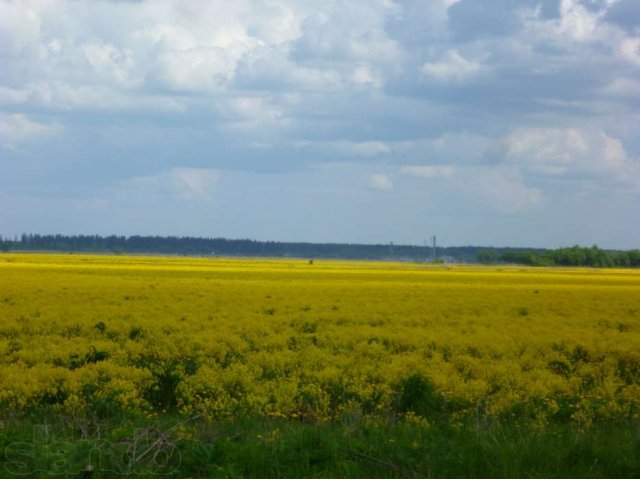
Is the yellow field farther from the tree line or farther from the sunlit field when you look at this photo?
the tree line

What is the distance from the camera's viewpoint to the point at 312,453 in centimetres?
772

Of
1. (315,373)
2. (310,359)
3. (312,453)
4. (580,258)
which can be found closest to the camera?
(312,453)

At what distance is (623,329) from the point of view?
2259 cm

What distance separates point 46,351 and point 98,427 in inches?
256

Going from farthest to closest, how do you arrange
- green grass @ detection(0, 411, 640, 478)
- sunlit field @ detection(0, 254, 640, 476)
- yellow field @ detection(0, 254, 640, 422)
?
1. yellow field @ detection(0, 254, 640, 422)
2. sunlit field @ detection(0, 254, 640, 476)
3. green grass @ detection(0, 411, 640, 478)

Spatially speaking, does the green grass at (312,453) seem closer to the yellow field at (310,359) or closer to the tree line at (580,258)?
the yellow field at (310,359)

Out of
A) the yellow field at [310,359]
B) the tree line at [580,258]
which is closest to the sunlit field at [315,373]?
the yellow field at [310,359]

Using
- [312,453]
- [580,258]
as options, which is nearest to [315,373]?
[312,453]

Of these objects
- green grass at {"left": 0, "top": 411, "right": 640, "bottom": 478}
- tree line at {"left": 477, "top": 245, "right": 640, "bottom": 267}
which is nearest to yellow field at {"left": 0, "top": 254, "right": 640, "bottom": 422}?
green grass at {"left": 0, "top": 411, "right": 640, "bottom": 478}

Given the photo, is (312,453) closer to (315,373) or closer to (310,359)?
(315,373)

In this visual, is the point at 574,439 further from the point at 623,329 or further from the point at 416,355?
the point at 623,329

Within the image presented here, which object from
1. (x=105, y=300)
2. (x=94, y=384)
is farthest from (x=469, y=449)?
(x=105, y=300)

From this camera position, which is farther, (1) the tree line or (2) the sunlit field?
(1) the tree line

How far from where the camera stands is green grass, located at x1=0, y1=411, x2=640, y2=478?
287 inches
